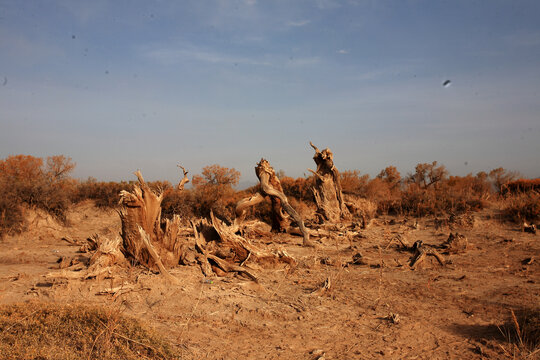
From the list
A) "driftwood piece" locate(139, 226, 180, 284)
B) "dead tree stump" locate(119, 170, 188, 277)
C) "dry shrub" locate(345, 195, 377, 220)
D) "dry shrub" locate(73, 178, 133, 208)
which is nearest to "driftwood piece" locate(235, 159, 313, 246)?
"dead tree stump" locate(119, 170, 188, 277)

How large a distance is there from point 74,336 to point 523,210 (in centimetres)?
1330

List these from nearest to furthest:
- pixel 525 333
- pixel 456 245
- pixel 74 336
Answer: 1. pixel 74 336
2. pixel 525 333
3. pixel 456 245

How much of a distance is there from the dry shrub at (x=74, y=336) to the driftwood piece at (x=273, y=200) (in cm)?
587

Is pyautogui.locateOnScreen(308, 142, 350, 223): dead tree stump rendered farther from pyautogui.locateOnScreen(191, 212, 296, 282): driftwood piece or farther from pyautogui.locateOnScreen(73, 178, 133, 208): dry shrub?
pyautogui.locateOnScreen(73, 178, 133, 208): dry shrub

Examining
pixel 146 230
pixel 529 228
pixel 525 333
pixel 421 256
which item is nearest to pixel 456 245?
pixel 421 256

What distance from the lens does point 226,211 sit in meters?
13.6

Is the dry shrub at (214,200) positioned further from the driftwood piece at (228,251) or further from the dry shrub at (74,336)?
the dry shrub at (74,336)

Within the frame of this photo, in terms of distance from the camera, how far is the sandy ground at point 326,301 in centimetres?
452

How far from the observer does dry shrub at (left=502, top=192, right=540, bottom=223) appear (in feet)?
39.5

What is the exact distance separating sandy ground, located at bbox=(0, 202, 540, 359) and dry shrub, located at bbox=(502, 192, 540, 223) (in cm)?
330

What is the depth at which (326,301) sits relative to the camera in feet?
19.8

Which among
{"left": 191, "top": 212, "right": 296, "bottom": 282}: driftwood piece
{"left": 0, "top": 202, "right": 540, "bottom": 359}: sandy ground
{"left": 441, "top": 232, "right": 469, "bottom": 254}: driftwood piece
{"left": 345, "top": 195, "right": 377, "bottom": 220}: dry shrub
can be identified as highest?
{"left": 345, "top": 195, "right": 377, "bottom": 220}: dry shrub

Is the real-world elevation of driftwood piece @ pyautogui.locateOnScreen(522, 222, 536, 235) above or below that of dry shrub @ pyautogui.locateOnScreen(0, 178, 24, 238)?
below

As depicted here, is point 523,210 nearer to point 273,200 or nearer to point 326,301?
point 273,200
